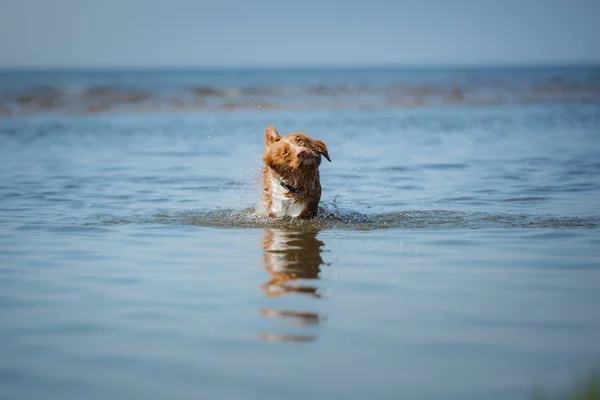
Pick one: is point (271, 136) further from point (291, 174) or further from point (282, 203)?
point (282, 203)

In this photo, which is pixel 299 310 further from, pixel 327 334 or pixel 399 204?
pixel 399 204

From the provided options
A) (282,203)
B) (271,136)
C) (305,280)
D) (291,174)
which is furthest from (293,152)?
(305,280)

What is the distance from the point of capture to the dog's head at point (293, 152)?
9.81 m

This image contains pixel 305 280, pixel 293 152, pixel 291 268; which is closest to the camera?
pixel 305 280

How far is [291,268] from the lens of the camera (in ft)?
25.7

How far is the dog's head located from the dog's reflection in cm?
75

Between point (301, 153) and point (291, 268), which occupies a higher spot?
point (301, 153)

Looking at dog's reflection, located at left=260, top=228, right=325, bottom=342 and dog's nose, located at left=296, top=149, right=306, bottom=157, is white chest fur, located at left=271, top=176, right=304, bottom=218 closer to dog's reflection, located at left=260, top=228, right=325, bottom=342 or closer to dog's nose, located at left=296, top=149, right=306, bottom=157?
dog's reflection, located at left=260, top=228, right=325, bottom=342

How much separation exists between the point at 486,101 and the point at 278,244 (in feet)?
107

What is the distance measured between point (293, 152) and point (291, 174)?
1.22ft

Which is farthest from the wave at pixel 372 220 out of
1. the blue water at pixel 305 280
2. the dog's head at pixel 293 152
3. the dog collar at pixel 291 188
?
the dog's head at pixel 293 152

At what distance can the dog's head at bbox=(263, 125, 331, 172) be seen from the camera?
9812 mm

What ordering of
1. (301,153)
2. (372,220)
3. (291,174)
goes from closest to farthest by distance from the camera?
(301,153) → (291,174) → (372,220)

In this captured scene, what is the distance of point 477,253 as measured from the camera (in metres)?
8.31
